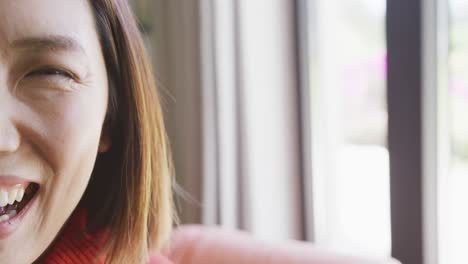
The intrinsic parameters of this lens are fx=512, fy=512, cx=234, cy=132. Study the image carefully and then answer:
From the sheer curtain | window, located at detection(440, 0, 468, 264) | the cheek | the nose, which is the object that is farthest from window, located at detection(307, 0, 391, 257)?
the nose

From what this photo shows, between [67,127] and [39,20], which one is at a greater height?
[39,20]

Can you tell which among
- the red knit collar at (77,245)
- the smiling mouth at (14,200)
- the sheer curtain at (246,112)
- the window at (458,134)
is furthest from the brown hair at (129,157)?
the window at (458,134)

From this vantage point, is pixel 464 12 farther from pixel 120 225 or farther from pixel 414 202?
pixel 120 225

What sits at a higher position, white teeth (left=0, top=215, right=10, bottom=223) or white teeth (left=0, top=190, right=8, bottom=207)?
white teeth (left=0, top=190, right=8, bottom=207)

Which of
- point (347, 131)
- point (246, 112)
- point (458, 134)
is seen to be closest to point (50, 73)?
point (246, 112)

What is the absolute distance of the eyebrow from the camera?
583mm

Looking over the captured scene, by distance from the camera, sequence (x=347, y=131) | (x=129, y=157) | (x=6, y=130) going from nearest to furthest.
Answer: (x=6, y=130), (x=129, y=157), (x=347, y=131)

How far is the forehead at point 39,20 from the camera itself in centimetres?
58

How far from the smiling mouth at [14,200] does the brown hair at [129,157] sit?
0.55ft

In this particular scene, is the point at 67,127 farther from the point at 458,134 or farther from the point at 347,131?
the point at 347,131

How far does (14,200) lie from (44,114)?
120 millimetres

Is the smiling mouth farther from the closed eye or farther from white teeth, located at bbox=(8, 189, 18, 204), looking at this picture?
the closed eye

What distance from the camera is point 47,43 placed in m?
0.60

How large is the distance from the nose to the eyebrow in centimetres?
6
